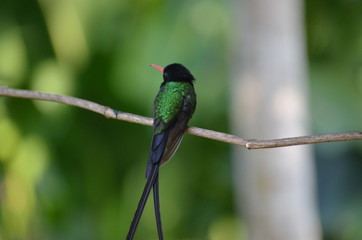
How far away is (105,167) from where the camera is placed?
7.83 m

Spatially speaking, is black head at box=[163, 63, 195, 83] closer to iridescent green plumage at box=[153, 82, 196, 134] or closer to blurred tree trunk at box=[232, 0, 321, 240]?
iridescent green plumage at box=[153, 82, 196, 134]

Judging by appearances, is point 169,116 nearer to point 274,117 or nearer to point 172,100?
point 172,100

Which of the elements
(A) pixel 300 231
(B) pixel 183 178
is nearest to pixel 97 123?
(B) pixel 183 178

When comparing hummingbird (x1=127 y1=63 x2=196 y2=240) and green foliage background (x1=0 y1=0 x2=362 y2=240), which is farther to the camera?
green foliage background (x1=0 y1=0 x2=362 y2=240)

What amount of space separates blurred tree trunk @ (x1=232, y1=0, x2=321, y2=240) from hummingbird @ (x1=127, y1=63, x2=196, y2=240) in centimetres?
223

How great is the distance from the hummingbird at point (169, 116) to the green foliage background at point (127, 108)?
4.16m

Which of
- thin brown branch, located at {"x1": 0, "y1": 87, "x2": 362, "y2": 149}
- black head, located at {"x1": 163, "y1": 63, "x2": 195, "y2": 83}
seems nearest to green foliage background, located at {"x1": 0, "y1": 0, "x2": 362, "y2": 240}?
black head, located at {"x1": 163, "y1": 63, "x2": 195, "y2": 83}

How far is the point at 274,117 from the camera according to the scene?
517cm

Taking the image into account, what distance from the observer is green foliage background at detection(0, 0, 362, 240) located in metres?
7.30

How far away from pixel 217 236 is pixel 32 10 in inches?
138

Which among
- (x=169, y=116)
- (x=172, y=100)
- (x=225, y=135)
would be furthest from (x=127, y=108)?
(x=225, y=135)

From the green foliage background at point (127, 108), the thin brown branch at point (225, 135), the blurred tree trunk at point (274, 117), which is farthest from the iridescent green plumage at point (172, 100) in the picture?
the green foliage background at point (127, 108)

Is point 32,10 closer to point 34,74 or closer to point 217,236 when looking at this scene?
point 34,74

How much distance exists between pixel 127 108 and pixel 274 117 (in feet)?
8.95
